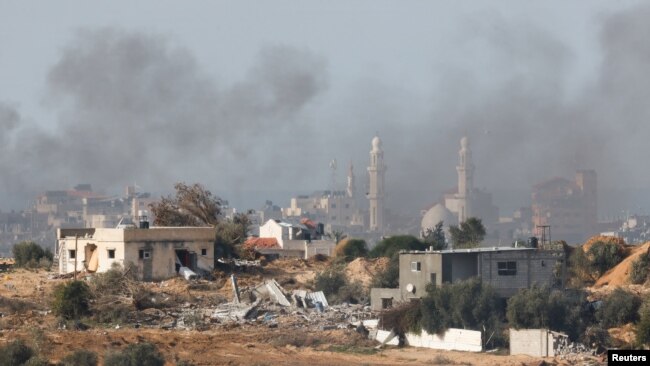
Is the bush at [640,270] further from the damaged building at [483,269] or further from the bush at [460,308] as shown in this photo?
the bush at [460,308]

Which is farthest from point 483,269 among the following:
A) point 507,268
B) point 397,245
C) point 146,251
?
point 397,245

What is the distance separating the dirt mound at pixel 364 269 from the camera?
45625 millimetres

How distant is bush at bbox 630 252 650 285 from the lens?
1694 inches

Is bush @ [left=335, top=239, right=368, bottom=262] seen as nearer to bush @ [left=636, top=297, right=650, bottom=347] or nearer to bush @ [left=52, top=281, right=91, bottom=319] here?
bush @ [left=52, top=281, right=91, bottom=319]

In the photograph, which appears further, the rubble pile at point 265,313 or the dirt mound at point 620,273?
the dirt mound at point 620,273

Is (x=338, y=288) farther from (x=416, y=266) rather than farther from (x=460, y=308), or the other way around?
(x=460, y=308)

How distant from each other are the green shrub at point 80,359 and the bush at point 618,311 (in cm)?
1120

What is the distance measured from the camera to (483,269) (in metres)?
36.5

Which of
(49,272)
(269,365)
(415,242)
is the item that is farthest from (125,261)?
(415,242)

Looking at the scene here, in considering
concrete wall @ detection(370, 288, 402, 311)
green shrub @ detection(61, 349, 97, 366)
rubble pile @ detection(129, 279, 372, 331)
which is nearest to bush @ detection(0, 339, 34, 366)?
green shrub @ detection(61, 349, 97, 366)

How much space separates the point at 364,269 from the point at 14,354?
1942 cm

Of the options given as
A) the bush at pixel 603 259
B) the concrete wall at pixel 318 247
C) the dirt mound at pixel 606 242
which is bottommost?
the bush at pixel 603 259

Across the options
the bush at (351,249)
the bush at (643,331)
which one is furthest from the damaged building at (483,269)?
the bush at (351,249)

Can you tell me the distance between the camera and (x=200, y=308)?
39062 millimetres
